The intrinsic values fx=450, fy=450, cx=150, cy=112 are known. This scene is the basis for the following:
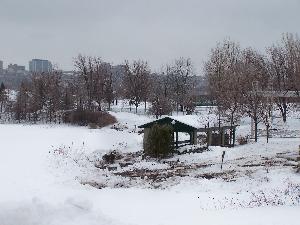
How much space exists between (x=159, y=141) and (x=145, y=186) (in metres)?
8.53

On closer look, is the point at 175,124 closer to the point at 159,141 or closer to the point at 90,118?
the point at 159,141

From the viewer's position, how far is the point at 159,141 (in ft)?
92.3

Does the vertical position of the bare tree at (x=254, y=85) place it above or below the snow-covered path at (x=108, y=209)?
above

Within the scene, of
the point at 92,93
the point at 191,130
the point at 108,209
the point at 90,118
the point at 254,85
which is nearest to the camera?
the point at 108,209

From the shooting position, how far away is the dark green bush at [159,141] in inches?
1110

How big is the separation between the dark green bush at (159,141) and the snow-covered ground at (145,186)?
815 millimetres

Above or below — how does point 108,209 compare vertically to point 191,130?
below

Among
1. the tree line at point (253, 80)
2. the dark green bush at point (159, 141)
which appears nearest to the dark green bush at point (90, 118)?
the tree line at point (253, 80)

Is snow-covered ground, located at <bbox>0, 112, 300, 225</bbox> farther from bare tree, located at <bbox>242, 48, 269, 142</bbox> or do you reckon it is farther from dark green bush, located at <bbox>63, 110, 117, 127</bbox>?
dark green bush, located at <bbox>63, 110, 117, 127</bbox>

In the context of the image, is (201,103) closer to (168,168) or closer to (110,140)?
(110,140)

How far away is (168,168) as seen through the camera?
2469 cm

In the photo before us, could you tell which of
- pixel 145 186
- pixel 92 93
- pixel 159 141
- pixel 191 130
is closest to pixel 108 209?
pixel 145 186

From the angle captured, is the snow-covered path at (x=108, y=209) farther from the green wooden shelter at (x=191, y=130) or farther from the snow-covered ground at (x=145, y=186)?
the green wooden shelter at (x=191, y=130)

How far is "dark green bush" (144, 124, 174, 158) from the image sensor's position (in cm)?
2820
